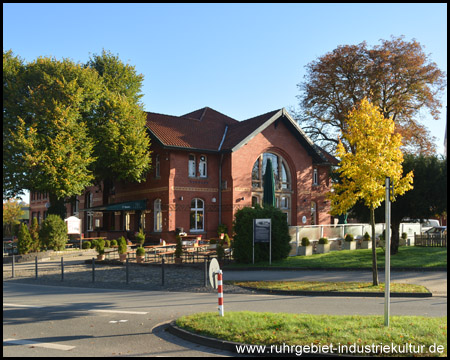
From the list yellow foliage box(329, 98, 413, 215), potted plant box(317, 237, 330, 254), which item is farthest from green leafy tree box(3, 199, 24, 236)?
yellow foliage box(329, 98, 413, 215)

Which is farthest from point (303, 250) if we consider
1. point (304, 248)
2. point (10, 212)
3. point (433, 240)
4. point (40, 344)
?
point (10, 212)

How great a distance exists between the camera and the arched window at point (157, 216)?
32850mm

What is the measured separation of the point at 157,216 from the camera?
109 ft

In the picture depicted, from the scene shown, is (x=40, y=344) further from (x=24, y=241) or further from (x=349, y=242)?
(x=349, y=242)

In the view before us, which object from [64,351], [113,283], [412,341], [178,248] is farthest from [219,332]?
[178,248]

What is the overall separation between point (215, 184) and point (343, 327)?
26.6m

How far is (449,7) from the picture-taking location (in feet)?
20.6

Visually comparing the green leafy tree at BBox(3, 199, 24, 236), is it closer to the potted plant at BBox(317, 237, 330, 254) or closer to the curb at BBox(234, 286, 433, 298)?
the potted plant at BBox(317, 237, 330, 254)

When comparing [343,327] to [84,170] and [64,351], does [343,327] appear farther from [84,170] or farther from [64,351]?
[84,170]

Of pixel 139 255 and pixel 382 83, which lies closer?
pixel 139 255

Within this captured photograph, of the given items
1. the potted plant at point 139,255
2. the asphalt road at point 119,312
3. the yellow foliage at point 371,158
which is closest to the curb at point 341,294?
the asphalt road at point 119,312

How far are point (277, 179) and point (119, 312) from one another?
26.9 meters

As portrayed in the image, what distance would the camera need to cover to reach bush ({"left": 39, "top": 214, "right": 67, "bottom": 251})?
27.0 m

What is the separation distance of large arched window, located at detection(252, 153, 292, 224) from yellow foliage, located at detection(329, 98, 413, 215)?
20.2 meters
